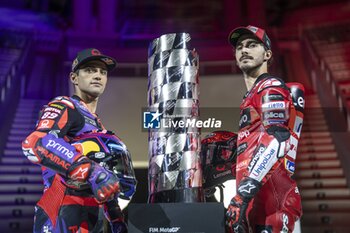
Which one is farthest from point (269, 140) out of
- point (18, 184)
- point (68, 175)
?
point (18, 184)

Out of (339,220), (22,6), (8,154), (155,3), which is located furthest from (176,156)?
(22,6)

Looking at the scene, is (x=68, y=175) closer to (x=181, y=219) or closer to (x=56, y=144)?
(x=56, y=144)

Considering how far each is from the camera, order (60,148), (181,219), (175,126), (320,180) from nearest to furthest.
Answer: (181,219) < (60,148) < (175,126) < (320,180)

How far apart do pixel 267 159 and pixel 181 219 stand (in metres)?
0.52

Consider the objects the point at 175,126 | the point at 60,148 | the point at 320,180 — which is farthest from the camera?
the point at 320,180

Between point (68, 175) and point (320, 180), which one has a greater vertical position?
point (320, 180)

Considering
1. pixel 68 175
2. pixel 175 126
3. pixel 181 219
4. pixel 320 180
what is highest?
pixel 320 180

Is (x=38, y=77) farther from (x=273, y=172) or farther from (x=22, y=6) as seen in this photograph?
(x=273, y=172)

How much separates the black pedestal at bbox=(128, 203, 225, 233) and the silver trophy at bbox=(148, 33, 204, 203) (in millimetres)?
214

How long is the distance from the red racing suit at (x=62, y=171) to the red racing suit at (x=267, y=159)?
79cm

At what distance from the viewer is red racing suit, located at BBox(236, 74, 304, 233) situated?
7.97 feet

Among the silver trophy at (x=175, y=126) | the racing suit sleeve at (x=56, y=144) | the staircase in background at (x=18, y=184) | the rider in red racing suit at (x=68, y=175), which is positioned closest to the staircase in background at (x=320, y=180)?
the staircase in background at (x=18, y=184)

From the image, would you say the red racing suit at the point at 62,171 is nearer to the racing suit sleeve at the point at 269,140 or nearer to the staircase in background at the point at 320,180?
the racing suit sleeve at the point at 269,140

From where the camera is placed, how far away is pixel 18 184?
7676 millimetres
